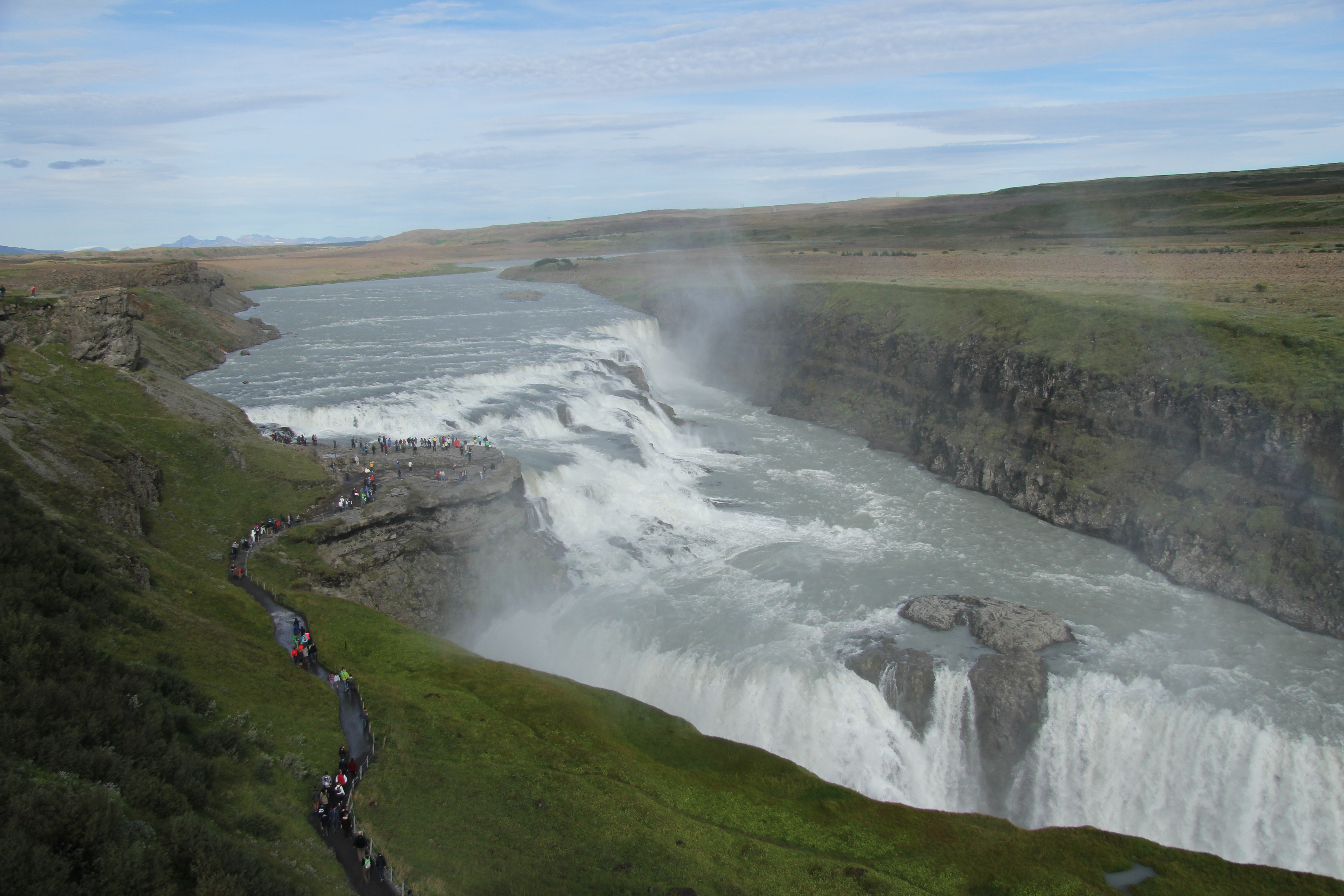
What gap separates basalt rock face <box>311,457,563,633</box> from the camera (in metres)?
32.0

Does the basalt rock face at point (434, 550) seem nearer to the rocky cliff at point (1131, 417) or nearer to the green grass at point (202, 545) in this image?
the green grass at point (202, 545)

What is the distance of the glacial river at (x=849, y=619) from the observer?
25031 mm

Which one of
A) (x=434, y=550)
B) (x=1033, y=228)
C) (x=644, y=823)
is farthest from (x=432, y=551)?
(x=1033, y=228)

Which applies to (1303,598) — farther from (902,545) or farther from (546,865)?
(546,865)

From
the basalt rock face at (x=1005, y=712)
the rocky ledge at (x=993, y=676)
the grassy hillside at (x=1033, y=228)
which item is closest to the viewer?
the basalt rock face at (x=1005, y=712)

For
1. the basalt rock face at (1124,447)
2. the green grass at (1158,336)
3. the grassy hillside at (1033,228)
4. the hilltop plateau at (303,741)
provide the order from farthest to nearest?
the grassy hillside at (1033,228)
the green grass at (1158,336)
the basalt rock face at (1124,447)
the hilltop plateau at (303,741)

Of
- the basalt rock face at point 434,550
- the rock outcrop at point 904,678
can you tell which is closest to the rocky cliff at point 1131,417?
the rock outcrop at point 904,678

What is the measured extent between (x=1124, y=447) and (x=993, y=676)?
22.0 meters

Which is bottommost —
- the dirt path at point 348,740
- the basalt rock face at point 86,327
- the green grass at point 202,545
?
the dirt path at point 348,740

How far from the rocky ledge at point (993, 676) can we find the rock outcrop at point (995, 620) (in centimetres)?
3

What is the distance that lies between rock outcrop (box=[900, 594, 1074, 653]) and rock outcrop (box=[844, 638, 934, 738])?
103 inches

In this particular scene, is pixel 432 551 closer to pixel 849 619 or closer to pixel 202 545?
pixel 202 545

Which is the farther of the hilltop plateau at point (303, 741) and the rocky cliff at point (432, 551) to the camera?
the rocky cliff at point (432, 551)

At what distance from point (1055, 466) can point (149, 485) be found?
45.0 m
